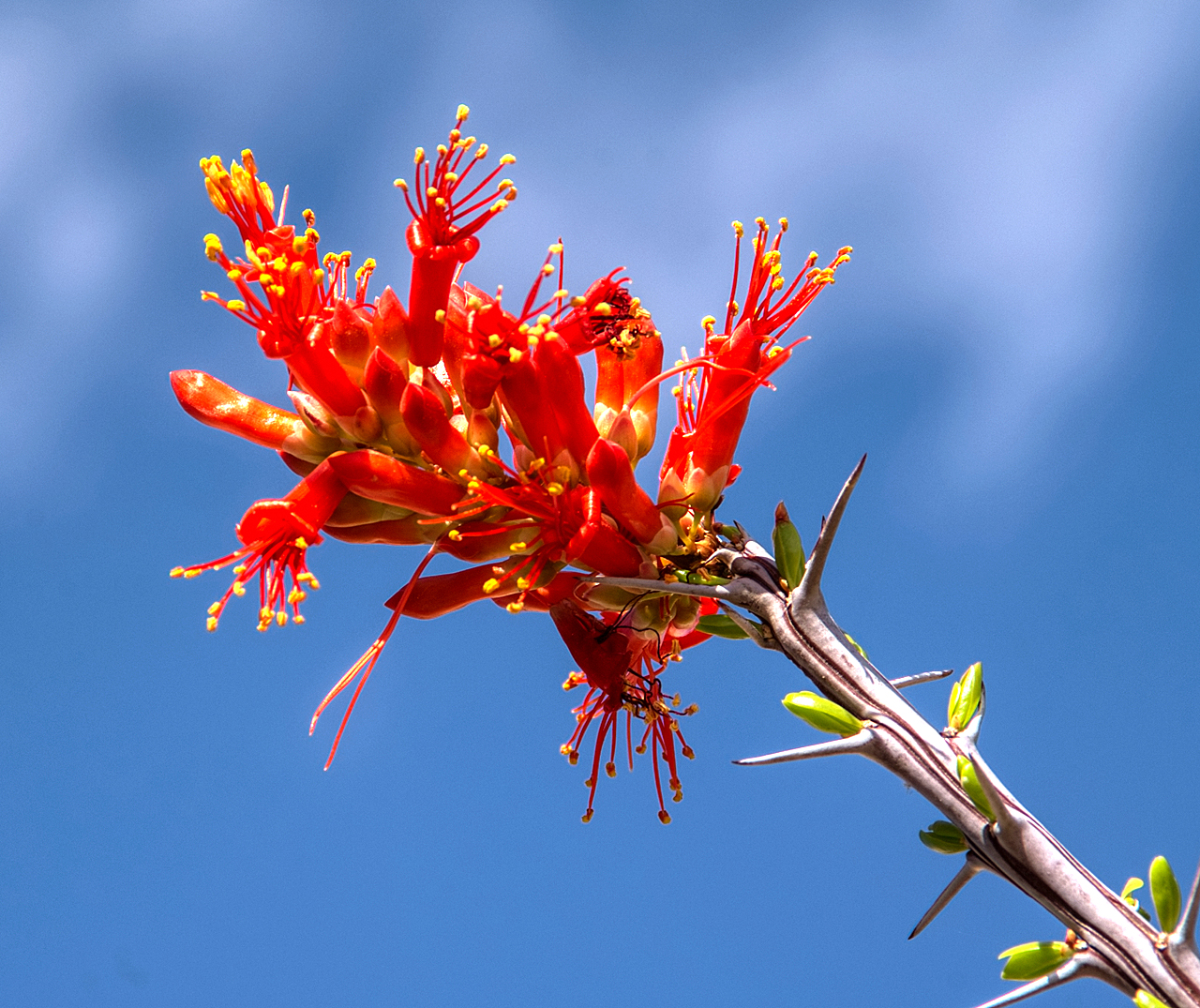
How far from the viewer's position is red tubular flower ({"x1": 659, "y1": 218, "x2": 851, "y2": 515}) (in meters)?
2.89

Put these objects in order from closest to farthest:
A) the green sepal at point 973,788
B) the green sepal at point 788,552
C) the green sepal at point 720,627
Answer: the green sepal at point 973,788
the green sepal at point 788,552
the green sepal at point 720,627

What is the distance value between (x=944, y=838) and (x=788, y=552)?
2.38 feet

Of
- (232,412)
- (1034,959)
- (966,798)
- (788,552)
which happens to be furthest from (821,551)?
(232,412)

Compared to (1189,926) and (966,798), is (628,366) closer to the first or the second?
(966,798)

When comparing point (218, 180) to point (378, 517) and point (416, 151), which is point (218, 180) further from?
point (378, 517)

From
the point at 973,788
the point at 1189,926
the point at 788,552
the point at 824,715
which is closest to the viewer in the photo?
the point at 1189,926

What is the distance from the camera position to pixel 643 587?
253 centimetres

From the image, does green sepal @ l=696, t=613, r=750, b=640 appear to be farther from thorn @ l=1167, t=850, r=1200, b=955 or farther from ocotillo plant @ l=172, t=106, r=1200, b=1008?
thorn @ l=1167, t=850, r=1200, b=955

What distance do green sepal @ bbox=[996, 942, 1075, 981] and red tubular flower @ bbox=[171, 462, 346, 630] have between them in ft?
5.94

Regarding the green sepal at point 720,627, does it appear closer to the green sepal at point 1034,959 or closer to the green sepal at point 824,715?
the green sepal at point 824,715

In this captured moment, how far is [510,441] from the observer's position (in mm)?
2918

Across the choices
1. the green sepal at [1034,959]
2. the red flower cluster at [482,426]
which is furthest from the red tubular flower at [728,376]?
the green sepal at [1034,959]

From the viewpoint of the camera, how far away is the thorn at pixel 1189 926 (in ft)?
6.33

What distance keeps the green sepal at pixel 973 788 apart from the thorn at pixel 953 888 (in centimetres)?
10
